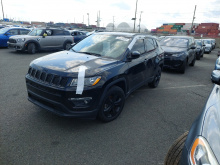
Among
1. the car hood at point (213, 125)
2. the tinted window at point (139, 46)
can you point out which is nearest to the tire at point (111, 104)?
the tinted window at point (139, 46)

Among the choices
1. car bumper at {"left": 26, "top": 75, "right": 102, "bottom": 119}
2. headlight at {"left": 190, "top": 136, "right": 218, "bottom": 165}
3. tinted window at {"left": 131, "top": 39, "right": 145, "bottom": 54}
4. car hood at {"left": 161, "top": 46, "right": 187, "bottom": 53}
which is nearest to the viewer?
headlight at {"left": 190, "top": 136, "right": 218, "bottom": 165}

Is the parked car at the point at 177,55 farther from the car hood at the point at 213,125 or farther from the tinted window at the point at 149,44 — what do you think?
the car hood at the point at 213,125

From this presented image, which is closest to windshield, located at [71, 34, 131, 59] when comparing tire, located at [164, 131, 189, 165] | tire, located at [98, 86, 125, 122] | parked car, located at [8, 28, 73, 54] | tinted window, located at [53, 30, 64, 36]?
tire, located at [98, 86, 125, 122]

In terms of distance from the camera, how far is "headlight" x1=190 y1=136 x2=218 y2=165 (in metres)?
1.22

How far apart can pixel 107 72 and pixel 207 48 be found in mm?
20255

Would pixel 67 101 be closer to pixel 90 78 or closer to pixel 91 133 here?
pixel 90 78

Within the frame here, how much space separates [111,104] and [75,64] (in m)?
1.09

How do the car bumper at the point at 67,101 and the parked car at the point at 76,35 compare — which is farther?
the parked car at the point at 76,35

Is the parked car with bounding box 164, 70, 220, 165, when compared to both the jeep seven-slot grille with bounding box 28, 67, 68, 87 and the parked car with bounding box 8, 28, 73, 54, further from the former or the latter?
the parked car with bounding box 8, 28, 73, 54

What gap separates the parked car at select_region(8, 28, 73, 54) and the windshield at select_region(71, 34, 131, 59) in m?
7.78

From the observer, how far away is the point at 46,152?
264cm

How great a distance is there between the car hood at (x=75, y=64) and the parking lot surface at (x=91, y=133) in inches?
43.8

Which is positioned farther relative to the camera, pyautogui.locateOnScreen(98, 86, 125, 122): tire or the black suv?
pyautogui.locateOnScreen(98, 86, 125, 122): tire

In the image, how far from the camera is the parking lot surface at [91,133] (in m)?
2.60
